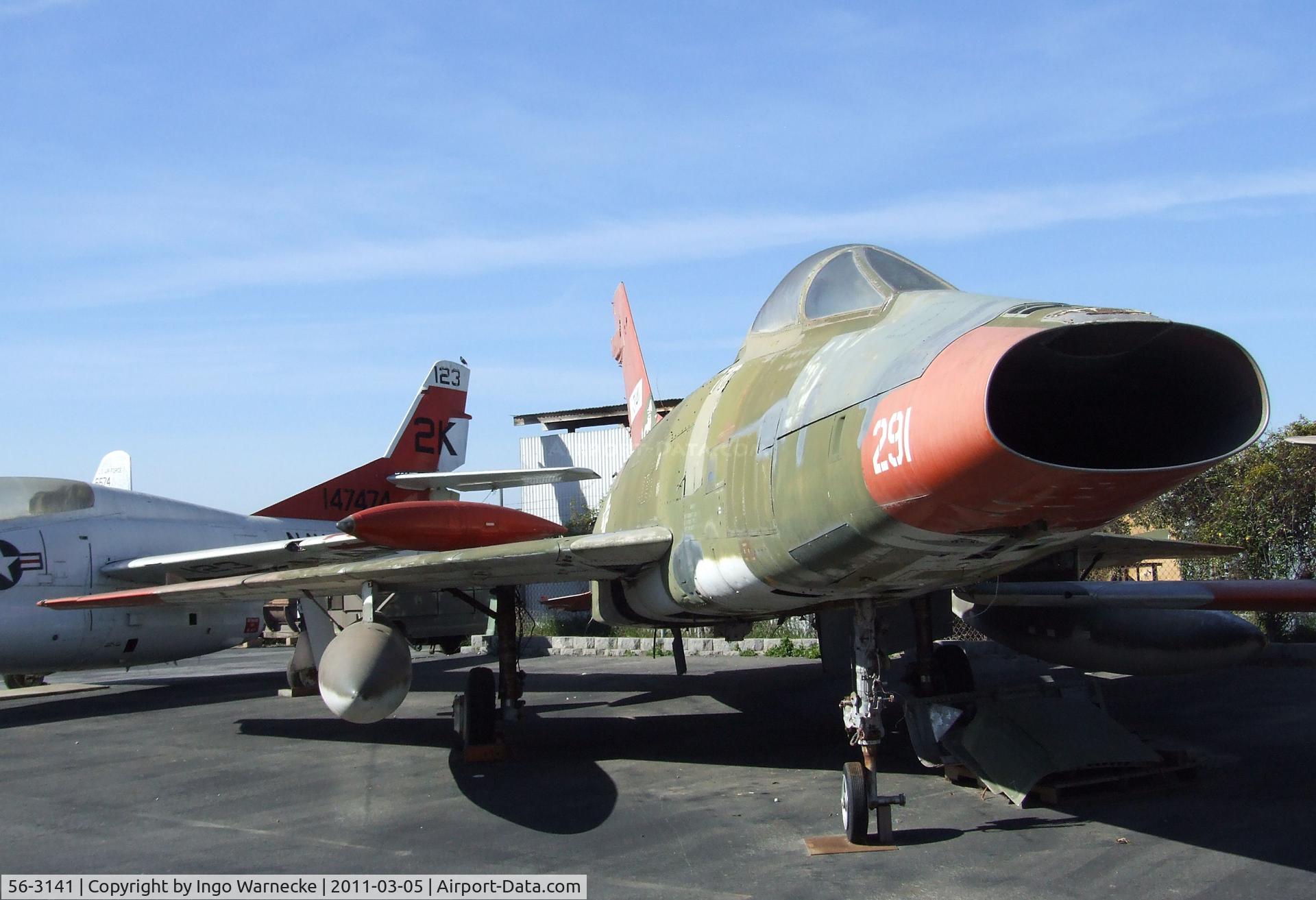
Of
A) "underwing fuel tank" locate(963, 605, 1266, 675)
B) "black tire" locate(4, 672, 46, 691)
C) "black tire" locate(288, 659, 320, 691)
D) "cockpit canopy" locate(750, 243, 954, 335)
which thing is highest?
"cockpit canopy" locate(750, 243, 954, 335)

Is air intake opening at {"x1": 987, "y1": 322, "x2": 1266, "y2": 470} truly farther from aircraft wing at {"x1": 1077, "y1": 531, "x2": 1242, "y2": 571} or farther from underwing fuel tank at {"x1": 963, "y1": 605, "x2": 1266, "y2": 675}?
aircraft wing at {"x1": 1077, "y1": 531, "x2": 1242, "y2": 571}

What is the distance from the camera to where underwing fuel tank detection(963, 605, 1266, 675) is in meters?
9.20

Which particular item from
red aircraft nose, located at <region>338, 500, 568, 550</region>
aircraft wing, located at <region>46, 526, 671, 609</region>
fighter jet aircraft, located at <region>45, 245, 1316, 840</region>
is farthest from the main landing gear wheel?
red aircraft nose, located at <region>338, 500, 568, 550</region>

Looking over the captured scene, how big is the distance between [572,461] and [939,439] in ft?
86.1

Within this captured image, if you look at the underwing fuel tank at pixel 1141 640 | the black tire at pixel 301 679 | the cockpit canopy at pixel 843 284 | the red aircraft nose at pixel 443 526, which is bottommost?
the black tire at pixel 301 679

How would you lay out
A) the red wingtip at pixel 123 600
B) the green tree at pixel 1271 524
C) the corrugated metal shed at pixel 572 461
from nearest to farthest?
the red wingtip at pixel 123 600, the green tree at pixel 1271 524, the corrugated metal shed at pixel 572 461

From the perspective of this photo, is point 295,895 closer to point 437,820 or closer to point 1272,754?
point 437,820

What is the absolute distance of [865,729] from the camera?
617 cm

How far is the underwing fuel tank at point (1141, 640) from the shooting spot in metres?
9.20

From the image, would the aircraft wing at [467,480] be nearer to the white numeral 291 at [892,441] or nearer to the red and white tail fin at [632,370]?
the red and white tail fin at [632,370]

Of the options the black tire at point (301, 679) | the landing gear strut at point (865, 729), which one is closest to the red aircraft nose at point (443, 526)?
the landing gear strut at point (865, 729)

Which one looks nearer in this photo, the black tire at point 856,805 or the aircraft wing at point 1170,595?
the black tire at point 856,805

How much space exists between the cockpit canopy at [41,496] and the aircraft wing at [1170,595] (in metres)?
12.4

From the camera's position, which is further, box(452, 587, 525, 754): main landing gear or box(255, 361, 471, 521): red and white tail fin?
box(255, 361, 471, 521): red and white tail fin
